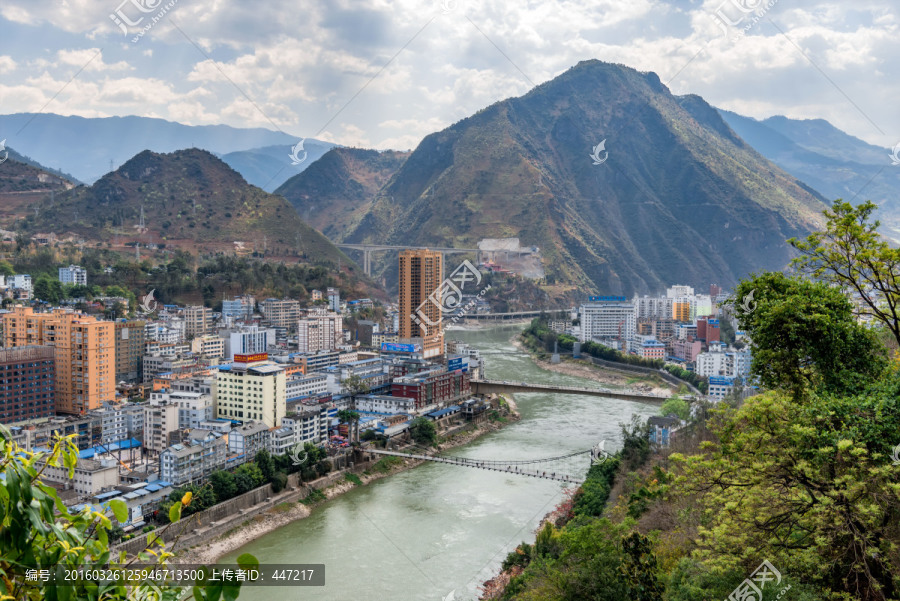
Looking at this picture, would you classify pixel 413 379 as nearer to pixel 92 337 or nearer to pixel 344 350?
pixel 344 350

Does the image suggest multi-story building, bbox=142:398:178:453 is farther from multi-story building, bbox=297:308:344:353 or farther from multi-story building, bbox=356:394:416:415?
multi-story building, bbox=297:308:344:353

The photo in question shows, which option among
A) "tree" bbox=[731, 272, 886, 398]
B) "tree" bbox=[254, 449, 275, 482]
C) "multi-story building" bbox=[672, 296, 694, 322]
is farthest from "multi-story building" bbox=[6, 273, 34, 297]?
"multi-story building" bbox=[672, 296, 694, 322]

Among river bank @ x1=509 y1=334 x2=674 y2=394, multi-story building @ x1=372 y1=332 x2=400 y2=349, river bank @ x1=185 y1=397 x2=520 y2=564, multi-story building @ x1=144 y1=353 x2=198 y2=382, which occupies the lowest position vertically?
river bank @ x1=185 y1=397 x2=520 y2=564

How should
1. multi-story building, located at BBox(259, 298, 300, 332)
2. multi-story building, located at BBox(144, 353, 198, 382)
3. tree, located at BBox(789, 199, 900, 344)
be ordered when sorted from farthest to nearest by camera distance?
multi-story building, located at BBox(259, 298, 300, 332)
multi-story building, located at BBox(144, 353, 198, 382)
tree, located at BBox(789, 199, 900, 344)

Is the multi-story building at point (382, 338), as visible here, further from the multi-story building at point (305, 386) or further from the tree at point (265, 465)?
the tree at point (265, 465)

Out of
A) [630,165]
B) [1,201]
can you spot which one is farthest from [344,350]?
[630,165]

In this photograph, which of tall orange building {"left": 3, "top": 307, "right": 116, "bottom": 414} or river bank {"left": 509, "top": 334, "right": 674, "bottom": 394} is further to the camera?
river bank {"left": 509, "top": 334, "right": 674, "bottom": 394}

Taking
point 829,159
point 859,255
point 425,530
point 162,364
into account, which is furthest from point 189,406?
point 829,159

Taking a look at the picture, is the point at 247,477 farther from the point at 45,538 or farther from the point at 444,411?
the point at 45,538
